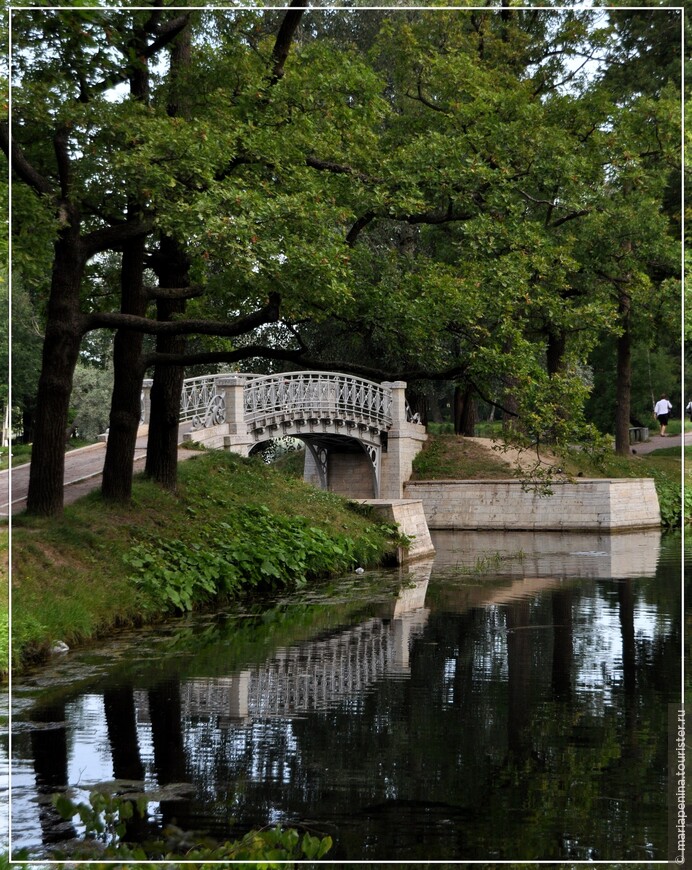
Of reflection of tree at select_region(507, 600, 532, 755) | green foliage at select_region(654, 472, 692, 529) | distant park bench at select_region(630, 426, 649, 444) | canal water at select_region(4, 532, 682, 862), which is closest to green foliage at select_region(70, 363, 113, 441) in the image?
canal water at select_region(4, 532, 682, 862)

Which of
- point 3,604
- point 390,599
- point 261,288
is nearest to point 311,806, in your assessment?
point 3,604

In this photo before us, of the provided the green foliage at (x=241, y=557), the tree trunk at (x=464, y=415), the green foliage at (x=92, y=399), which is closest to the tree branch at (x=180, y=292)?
the green foliage at (x=92, y=399)

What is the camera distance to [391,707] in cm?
846

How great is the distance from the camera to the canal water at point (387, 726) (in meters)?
5.21

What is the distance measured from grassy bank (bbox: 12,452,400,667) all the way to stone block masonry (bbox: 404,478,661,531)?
17.4 ft

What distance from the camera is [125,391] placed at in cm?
1493

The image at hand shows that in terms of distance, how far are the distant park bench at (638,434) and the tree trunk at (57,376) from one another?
639 centimetres

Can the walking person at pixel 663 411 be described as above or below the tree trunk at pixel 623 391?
below

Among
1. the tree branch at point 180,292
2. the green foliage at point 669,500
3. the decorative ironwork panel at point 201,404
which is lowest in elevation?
the green foliage at point 669,500

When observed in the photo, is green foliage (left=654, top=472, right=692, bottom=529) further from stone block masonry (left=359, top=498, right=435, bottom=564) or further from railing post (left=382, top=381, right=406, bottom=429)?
railing post (left=382, top=381, right=406, bottom=429)

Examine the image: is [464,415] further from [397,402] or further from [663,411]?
[663,411]

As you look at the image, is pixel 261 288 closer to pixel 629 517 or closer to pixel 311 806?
pixel 311 806

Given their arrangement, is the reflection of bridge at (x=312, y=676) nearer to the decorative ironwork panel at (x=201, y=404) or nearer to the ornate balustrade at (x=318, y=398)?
the decorative ironwork panel at (x=201, y=404)

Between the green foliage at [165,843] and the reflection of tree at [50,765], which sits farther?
the reflection of tree at [50,765]
